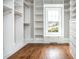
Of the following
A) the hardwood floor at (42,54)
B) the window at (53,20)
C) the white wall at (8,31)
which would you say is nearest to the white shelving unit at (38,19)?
the window at (53,20)

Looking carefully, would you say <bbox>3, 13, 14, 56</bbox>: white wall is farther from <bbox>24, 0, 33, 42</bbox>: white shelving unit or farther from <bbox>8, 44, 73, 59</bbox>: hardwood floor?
<bbox>24, 0, 33, 42</bbox>: white shelving unit

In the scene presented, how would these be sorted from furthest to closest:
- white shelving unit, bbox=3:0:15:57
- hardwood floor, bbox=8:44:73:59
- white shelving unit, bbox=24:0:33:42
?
white shelving unit, bbox=24:0:33:42, white shelving unit, bbox=3:0:15:57, hardwood floor, bbox=8:44:73:59

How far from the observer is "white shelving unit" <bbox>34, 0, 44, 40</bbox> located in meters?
7.17

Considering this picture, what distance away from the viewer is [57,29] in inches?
288

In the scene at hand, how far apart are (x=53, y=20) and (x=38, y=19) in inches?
29.4

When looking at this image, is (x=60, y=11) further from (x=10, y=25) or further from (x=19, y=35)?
(x=10, y=25)

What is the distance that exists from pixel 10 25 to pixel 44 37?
11.6 ft

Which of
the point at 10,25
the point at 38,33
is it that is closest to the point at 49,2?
the point at 38,33

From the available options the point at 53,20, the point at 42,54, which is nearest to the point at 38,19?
the point at 53,20

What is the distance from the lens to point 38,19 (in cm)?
725

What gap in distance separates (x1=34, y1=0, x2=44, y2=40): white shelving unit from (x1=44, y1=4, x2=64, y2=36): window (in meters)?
0.22

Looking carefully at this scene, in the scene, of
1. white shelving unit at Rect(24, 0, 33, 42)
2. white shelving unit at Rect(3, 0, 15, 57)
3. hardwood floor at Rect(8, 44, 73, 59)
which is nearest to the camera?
hardwood floor at Rect(8, 44, 73, 59)

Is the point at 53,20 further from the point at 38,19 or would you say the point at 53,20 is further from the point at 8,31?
the point at 8,31


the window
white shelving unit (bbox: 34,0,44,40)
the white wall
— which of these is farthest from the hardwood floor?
the window
